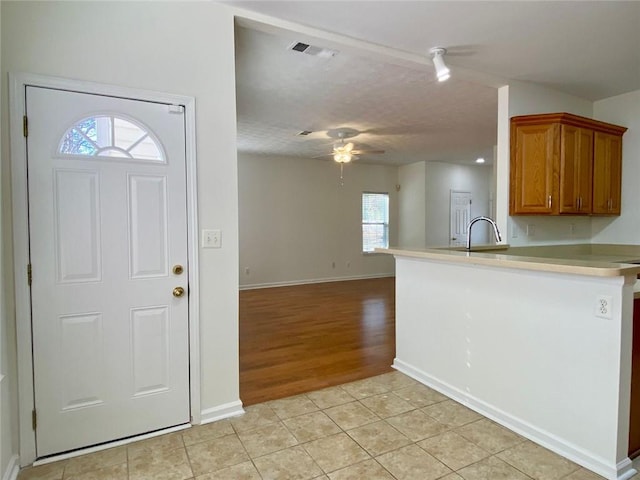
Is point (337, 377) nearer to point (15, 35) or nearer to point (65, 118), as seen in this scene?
point (65, 118)

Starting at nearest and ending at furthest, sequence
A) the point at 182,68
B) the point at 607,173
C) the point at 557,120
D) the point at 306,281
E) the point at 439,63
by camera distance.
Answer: the point at 182,68, the point at 439,63, the point at 557,120, the point at 607,173, the point at 306,281

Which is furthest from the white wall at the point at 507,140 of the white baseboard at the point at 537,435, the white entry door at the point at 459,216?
the white entry door at the point at 459,216

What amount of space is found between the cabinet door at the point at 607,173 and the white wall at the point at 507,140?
0.37 m

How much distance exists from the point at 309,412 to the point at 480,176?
803 cm

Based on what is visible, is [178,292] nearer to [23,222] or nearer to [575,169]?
[23,222]

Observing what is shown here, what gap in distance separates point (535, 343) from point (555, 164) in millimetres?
2188

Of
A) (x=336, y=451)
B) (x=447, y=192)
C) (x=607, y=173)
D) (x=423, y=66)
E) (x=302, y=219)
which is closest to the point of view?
(x=336, y=451)

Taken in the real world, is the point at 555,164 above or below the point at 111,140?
above

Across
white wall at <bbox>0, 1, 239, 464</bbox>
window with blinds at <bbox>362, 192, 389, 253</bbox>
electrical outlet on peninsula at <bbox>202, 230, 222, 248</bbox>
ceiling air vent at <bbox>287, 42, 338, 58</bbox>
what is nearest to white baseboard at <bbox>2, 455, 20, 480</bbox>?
white wall at <bbox>0, 1, 239, 464</bbox>

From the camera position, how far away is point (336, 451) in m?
2.05

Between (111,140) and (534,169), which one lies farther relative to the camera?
(534,169)

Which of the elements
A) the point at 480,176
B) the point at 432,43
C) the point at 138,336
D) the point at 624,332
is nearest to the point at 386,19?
the point at 432,43

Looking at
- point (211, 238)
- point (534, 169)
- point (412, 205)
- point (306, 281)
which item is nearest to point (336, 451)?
point (211, 238)

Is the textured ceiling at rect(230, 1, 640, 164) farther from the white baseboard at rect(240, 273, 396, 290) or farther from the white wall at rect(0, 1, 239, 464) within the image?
the white baseboard at rect(240, 273, 396, 290)
